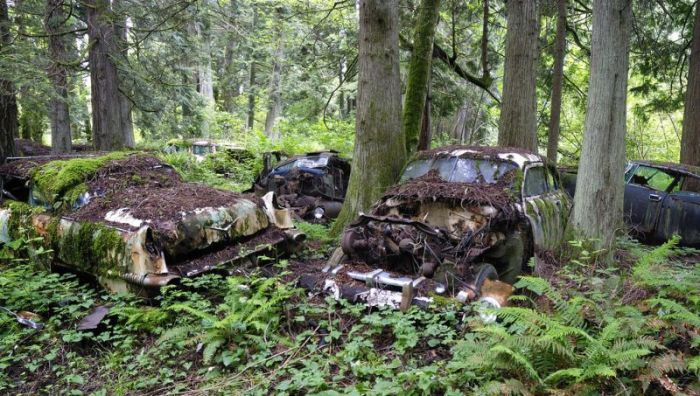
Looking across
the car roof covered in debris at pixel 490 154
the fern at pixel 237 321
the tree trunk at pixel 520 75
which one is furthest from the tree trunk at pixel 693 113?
the fern at pixel 237 321

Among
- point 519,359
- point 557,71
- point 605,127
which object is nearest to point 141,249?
point 519,359

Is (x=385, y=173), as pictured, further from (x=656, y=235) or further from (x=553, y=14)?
(x=553, y=14)

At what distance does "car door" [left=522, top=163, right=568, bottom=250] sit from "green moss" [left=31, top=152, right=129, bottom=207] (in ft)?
18.9

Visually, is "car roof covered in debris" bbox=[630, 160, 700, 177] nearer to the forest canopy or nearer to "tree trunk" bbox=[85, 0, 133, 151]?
the forest canopy

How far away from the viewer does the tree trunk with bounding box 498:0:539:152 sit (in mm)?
9258

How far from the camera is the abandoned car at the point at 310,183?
9.92 m

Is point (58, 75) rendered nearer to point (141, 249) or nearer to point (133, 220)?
point (133, 220)

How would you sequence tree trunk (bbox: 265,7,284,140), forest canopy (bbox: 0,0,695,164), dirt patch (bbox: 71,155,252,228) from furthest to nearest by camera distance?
1. tree trunk (bbox: 265,7,284,140)
2. forest canopy (bbox: 0,0,695,164)
3. dirt patch (bbox: 71,155,252,228)

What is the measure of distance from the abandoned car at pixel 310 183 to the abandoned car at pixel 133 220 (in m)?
3.16

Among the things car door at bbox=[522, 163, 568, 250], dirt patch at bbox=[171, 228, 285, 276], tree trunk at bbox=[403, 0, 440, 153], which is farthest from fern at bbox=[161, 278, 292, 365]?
tree trunk at bbox=[403, 0, 440, 153]

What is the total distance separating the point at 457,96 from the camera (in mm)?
12930

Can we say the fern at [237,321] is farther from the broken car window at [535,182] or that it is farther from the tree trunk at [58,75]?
the tree trunk at [58,75]

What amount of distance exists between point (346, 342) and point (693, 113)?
10401 mm

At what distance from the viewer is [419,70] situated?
9.81m
